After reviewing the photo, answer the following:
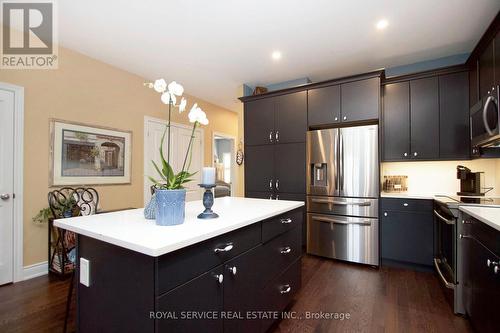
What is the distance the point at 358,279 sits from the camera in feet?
8.48

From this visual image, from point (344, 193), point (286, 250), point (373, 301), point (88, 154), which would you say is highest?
point (88, 154)

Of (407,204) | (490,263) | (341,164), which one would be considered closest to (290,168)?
(341,164)

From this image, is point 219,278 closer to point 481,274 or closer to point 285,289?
point 285,289

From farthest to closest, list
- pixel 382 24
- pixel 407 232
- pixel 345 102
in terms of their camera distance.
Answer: pixel 345 102
pixel 407 232
pixel 382 24

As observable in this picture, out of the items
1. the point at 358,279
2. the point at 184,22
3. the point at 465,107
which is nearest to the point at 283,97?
the point at 184,22

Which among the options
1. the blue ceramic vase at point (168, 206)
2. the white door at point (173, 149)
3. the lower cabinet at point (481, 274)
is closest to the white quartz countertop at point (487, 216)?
the lower cabinet at point (481, 274)

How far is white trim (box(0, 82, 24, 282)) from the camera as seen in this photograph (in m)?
2.50

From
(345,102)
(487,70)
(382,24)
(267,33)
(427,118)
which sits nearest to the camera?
(487,70)

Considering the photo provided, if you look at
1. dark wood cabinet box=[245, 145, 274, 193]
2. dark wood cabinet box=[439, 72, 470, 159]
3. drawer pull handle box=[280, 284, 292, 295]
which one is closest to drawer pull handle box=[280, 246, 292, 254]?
drawer pull handle box=[280, 284, 292, 295]

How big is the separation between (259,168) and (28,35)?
3.21 m

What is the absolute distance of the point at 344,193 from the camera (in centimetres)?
301

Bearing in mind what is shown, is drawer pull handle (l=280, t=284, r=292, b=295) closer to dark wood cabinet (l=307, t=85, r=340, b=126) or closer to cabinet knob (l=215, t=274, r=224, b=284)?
cabinet knob (l=215, t=274, r=224, b=284)

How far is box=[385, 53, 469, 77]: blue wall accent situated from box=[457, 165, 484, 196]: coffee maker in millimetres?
1412

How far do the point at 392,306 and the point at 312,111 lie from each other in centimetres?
240
